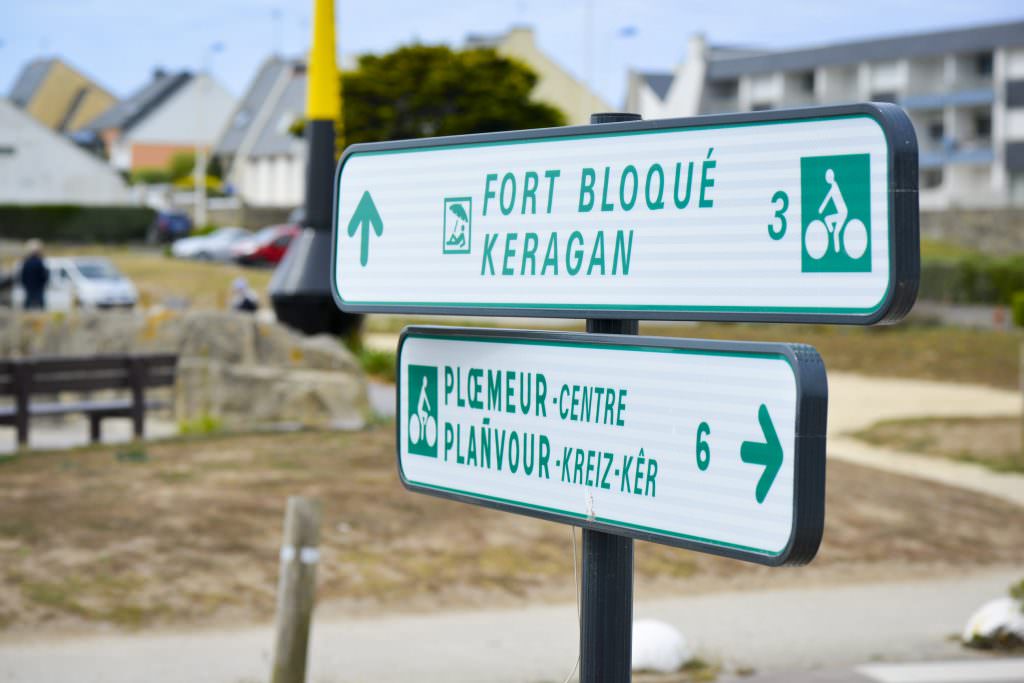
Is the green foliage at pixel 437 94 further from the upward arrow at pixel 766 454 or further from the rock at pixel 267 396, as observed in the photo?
the upward arrow at pixel 766 454

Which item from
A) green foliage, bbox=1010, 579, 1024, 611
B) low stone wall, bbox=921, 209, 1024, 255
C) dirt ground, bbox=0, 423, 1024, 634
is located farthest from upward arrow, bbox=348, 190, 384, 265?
low stone wall, bbox=921, 209, 1024, 255

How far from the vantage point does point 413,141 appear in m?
2.88

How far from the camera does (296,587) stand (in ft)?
17.2

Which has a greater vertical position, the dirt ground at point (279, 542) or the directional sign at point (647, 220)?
the directional sign at point (647, 220)

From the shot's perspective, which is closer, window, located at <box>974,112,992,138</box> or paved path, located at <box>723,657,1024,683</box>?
paved path, located at <box>723,657,1024,683</box>

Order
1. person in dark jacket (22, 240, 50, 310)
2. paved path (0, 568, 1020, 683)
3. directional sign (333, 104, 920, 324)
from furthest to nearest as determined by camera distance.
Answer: person in dark jacket (22, 240, 50, 310)
paved path (0, 568, 1020, 683)
directional sign (333, 104, 920, 324)

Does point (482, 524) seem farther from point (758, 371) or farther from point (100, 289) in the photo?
point (100, 289)

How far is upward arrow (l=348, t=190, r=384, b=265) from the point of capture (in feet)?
9.71

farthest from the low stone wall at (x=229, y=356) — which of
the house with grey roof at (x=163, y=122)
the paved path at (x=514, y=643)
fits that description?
the house with grey roof at (x=163, y=122)

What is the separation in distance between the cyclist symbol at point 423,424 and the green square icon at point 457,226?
297 mm

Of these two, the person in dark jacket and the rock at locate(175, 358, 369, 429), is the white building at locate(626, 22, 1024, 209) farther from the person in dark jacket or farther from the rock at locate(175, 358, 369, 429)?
the rock at locate(175, 358, 369, 429)

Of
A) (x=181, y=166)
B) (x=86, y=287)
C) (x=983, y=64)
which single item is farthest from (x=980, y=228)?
(x=181, y=166)

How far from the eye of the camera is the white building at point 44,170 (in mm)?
65562

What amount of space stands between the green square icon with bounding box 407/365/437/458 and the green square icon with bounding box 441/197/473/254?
0.26 metres
